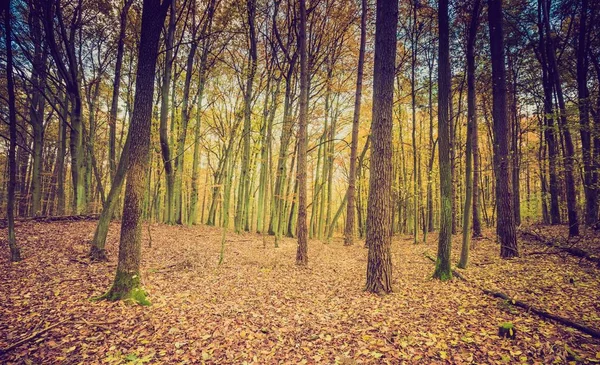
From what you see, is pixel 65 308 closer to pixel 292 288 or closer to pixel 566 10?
pixel 292 288

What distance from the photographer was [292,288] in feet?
21.9

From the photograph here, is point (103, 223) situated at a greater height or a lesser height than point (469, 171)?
lesser

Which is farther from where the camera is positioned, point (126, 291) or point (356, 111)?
point (356, 111)

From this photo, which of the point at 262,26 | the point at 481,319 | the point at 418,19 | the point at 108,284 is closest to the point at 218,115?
the point at 262,26

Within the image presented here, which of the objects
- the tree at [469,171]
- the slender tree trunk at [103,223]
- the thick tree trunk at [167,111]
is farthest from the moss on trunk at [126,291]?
the tree at [469,171]

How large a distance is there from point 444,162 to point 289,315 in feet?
17.4

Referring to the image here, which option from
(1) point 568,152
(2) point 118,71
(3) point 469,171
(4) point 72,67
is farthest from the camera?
(2) point 118,71

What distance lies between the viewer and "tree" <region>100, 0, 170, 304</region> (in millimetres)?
5258

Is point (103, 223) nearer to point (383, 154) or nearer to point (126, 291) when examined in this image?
point (126, 291)

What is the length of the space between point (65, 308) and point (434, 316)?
21.8 feet

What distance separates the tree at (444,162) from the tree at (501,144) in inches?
105

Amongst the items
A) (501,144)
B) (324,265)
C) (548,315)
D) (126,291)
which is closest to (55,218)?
(126,291)

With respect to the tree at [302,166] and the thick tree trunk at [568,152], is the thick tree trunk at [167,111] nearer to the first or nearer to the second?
the tree at [302,166]

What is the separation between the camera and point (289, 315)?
5059 millimetres
